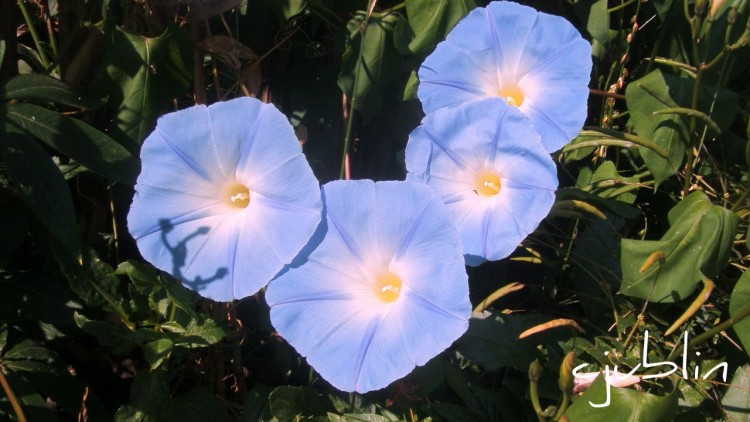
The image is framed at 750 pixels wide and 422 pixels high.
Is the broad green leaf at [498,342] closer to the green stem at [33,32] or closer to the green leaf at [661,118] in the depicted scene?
the green leaf at [661,118]

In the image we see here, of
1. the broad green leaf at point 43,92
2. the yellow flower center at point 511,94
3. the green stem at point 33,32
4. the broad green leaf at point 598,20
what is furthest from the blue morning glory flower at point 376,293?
the green stem at point 33,32

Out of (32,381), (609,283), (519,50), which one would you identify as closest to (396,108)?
(519,50)

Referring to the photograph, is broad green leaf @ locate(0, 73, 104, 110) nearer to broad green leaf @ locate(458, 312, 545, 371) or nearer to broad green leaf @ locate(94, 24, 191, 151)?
broad green leaf @ locate(94, 24, 191, 151)

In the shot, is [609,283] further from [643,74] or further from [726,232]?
[643,74]

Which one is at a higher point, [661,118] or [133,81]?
[133,81]

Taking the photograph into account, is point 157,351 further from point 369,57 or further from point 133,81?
point 369,57

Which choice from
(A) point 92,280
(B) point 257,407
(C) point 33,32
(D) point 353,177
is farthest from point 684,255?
(C) point 33,32
